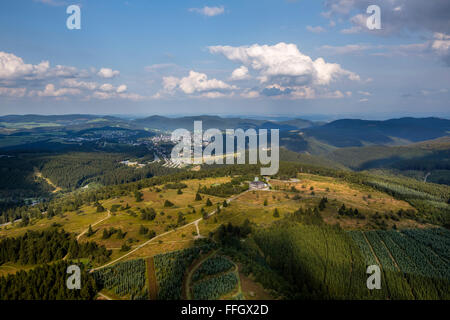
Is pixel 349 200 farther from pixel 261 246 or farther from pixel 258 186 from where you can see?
pixel 261 246

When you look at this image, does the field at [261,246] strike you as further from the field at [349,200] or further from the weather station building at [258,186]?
the weather station building at [258,186]

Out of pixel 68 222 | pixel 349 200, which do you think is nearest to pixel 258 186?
pixel 349 200

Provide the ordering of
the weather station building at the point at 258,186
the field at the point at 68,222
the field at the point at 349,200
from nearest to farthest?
the field at the point at 68,222 < the field at the point at 349,200 < the weather station building at the point at 258,186

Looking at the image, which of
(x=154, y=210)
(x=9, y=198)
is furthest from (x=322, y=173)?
(x=9, y=198)

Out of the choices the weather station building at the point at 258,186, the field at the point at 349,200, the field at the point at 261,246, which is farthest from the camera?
the weather station building at the point at 258,186

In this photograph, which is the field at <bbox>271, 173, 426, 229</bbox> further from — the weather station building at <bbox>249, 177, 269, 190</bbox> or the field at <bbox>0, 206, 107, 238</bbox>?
the field at <bbox>0, 206, 107, 238</bbox>

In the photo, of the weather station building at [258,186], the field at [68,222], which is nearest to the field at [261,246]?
the field at [68,222]

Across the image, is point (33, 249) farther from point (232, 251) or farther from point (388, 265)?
point (388, 265)

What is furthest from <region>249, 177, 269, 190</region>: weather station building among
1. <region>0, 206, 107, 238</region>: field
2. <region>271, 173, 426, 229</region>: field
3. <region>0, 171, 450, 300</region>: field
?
<region>0, 206, 107, 238</region>: field

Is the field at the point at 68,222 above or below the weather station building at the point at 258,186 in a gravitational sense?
below

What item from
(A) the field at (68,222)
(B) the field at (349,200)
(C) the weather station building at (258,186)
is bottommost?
(A) the field at (68,222)
